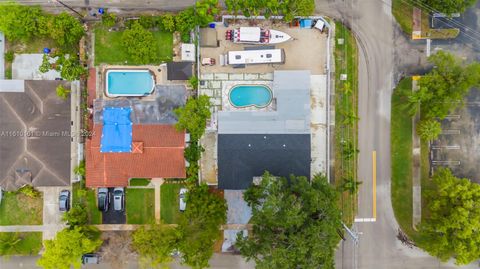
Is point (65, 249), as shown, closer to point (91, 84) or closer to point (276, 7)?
point (91, 84)

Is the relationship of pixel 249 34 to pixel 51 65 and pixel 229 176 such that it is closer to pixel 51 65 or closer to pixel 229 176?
pixel 229 176

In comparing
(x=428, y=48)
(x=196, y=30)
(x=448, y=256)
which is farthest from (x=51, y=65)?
(x=448, y=256)

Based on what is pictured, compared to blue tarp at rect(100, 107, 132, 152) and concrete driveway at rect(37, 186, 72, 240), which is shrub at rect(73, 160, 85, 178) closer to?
concrete driveway at rect(37, 186, 72, 240)

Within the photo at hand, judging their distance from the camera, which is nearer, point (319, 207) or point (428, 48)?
point (319, 207)

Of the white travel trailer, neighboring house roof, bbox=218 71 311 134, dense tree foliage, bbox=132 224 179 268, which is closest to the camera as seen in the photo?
dense tree foliage, bbox=132 224 179 268

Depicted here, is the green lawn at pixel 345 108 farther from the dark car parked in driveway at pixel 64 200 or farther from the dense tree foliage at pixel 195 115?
the dark car parked in driveway at pixel 64 200

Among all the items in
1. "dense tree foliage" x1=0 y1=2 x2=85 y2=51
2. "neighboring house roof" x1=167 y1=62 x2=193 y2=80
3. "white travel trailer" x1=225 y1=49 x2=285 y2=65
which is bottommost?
"neighboring house roof" x1=167 y1=62 x2=193 y2=80

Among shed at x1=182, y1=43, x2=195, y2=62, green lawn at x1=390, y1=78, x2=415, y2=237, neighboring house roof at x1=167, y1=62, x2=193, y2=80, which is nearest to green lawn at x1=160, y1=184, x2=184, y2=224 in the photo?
neighboring house roof at x1=167, y1=62, x2=193, y2=80
